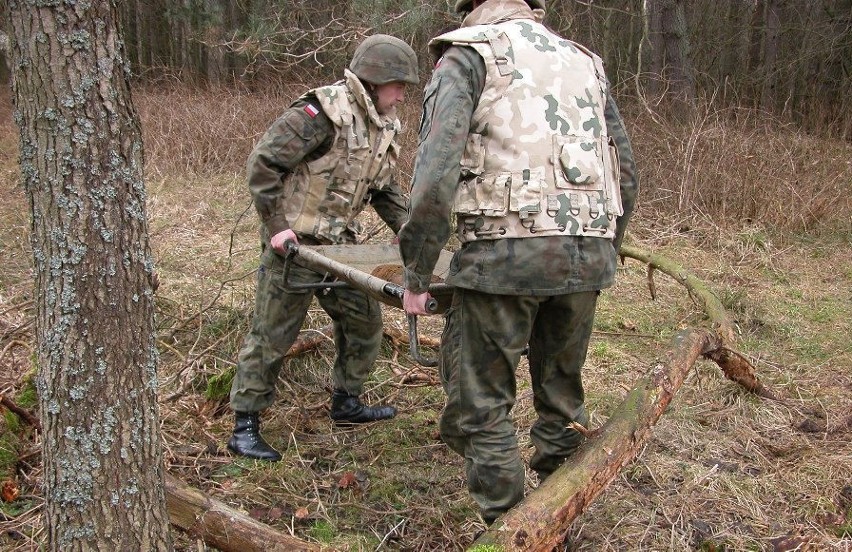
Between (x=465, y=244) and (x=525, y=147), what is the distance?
0.39 meters

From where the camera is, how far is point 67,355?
219 centimetres

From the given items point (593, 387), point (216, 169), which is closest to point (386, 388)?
point (593, 387)

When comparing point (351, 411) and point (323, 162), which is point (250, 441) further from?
point (323, 162)

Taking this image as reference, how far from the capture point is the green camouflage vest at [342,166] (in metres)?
3.62

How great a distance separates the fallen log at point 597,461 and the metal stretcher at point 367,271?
628mm

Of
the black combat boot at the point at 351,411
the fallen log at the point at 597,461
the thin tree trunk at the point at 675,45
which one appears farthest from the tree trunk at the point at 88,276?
the thin tree trunk at the point at 675,45

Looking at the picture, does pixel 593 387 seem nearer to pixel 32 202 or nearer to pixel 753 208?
pixel 32 202

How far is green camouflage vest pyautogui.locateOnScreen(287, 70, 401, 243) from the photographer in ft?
11.9

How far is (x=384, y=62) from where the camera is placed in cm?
358

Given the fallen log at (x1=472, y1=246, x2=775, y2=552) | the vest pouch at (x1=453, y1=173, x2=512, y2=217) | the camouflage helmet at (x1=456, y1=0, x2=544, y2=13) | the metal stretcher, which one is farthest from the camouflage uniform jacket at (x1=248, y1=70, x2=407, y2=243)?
the fallen log at (x1=472, y1=246, x2=775, y2=552)

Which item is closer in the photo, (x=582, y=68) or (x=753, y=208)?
Answer: (x=582, y=68)

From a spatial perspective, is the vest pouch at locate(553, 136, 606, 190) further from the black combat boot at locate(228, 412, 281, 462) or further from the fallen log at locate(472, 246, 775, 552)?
the black combat boot at locate(228, 412, 281, 462)

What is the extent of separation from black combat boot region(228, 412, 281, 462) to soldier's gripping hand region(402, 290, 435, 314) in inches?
58.9

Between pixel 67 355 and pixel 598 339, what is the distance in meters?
4.04
